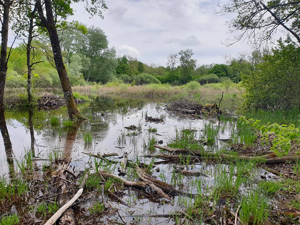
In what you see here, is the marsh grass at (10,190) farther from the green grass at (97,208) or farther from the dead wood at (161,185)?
the dead wood at (161,185)

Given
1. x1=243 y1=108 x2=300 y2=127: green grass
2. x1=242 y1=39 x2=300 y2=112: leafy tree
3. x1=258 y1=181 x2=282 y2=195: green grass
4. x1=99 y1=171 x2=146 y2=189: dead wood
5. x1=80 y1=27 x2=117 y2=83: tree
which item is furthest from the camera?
x1=80 y1=27 x2=117 y2=83: tree

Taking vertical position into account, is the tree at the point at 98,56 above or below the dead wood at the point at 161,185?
above

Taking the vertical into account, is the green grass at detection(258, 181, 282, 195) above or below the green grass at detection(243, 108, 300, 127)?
below

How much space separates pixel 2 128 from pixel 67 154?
4.03 metres

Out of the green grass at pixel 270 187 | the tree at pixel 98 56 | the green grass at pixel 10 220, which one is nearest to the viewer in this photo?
the green grass at pixel 10 220

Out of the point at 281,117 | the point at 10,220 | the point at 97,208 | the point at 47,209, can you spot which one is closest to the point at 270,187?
the point at 97,208

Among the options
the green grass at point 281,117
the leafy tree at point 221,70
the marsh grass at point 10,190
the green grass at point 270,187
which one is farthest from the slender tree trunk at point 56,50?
the leafy tree at point 221,70

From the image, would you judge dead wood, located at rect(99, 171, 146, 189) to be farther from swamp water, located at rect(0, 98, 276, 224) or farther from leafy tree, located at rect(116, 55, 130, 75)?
leafy tree, located at rect(116, 55, 130, 75)

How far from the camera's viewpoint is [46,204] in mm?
2578

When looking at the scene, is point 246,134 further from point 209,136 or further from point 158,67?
point 158,67

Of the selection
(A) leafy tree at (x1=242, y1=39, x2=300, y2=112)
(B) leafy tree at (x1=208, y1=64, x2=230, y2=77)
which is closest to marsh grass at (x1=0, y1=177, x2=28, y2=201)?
(A) leafy tree at (x1=242, y1=39, x2=300, y2=112)

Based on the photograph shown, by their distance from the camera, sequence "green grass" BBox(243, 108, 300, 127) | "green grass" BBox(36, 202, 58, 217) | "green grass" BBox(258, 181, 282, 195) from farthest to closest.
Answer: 1. "green grass" BBox(243, 108, 300, 127)
2. "green grass" BBox(258, 181, 282, 195)
3. "green grass" BBox(36, 202, 58, 217)

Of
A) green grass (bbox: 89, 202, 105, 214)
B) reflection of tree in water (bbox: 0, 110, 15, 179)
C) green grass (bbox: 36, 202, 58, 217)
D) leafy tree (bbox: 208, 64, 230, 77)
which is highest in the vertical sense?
leafy tree (bbox: 208, 64, 230, 77)

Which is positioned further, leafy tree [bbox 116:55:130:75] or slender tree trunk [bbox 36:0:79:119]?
leafy tree [bbox 116:55:130:75]
